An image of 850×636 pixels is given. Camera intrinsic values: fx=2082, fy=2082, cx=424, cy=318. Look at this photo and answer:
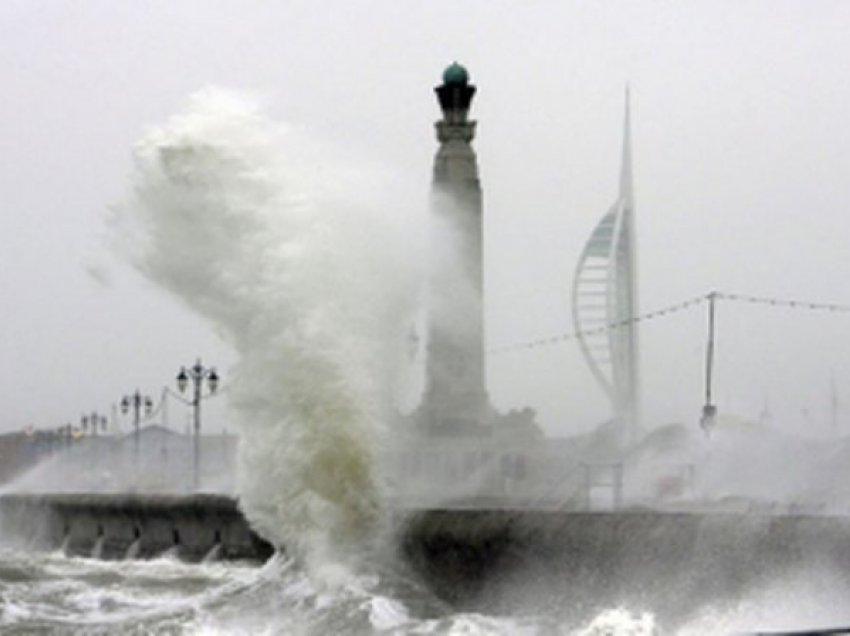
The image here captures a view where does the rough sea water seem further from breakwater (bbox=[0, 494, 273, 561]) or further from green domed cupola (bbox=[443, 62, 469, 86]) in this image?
green domed cupola (bbox=[443, 62, 469, 86])

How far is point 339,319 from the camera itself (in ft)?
80.7

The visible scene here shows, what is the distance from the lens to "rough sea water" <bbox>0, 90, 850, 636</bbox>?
62.1 feet

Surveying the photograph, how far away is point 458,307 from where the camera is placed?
4328 cm

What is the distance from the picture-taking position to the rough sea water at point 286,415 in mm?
18938

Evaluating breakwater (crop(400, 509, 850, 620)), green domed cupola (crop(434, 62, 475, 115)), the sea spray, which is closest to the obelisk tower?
green domed cupola (crop(434, 62, 475, 115))

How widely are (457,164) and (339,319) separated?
27.5 metres

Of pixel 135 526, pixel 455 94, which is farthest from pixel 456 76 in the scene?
pixel 135 526

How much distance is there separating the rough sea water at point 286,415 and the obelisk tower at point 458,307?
14.8 meters

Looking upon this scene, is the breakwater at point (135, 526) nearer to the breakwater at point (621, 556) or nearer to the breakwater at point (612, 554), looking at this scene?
the breakwater at point (612, 554)

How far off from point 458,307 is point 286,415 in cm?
2000

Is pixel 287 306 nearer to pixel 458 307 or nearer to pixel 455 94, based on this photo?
pixel 458 307

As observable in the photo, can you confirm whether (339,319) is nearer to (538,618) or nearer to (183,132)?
(183,132)

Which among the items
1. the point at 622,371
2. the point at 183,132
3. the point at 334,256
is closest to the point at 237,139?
the point at 183,132

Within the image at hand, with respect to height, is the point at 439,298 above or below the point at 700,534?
above
